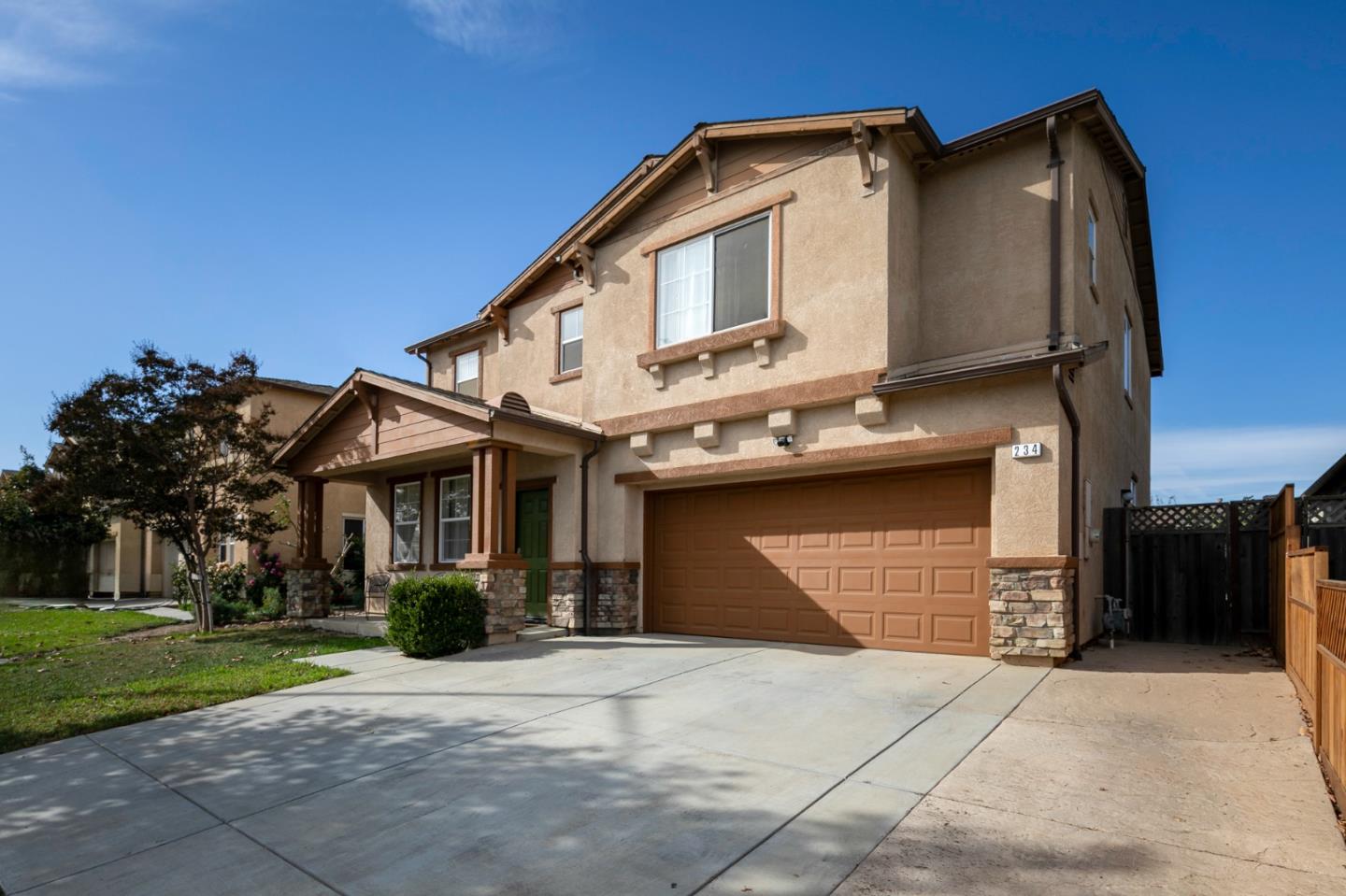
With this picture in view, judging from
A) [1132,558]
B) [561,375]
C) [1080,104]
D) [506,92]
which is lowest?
[1132,558]

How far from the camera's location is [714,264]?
11.5 meters

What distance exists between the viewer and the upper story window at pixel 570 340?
1421cm

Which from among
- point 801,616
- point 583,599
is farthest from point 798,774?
point 583,599

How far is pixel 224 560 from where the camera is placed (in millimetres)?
21594

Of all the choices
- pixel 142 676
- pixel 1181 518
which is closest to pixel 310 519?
pixel 142 676

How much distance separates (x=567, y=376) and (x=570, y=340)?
76 cm

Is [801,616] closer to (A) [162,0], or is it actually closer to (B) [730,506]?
(B) [730,506]

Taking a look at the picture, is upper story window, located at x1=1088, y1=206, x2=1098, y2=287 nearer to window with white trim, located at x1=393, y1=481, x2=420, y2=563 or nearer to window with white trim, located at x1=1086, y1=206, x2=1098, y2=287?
window with white trim, located at x1=1086, y1=206, x2=1098, y2=287

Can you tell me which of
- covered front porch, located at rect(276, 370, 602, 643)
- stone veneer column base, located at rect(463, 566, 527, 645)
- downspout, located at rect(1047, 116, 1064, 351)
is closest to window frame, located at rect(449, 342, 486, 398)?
covered front porch, located at rect(276, 370, 602, 643)

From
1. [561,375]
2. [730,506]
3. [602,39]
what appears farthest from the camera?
[561,375]

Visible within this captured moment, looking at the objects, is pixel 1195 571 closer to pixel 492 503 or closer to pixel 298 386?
pixel 492 503

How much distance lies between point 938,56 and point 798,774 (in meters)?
11.2

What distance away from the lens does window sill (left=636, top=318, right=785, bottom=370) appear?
1049cm

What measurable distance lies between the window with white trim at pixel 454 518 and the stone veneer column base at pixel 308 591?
98.9 inches
